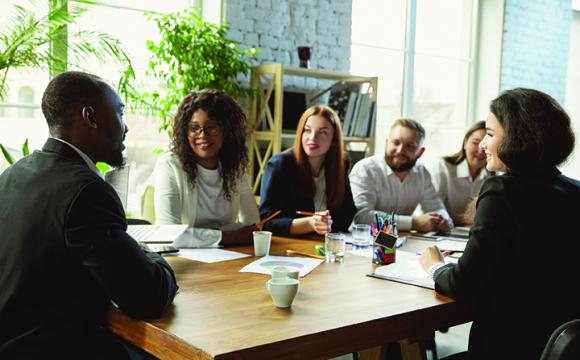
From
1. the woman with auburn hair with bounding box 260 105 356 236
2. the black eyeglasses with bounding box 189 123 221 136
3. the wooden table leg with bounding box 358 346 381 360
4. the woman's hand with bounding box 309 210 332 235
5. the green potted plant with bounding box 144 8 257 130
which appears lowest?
the wooden table leg with bounding box 358 346 381 360

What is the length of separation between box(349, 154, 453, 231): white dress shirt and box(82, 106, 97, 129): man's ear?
6.36ft

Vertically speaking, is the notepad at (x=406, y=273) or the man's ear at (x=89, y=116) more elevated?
the man's ear at (x=89, y=116)

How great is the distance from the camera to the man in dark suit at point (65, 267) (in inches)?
56.2

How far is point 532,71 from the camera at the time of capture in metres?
6.43

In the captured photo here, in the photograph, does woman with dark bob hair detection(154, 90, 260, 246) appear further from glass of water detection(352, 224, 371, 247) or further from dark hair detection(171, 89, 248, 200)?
glass of water detection(352, 224, 371, 247)

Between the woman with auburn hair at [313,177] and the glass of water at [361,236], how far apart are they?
40 centimetres

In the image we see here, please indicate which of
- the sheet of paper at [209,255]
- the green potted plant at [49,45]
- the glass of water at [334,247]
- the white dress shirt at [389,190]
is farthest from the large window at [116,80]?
the glass of water at [334,247]

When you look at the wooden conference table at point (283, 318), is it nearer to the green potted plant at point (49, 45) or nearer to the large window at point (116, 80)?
the green potted plant at point (49, 45)

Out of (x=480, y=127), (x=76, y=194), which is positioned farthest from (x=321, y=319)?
(x=480, y=127)

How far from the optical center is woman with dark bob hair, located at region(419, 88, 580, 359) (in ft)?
5.45

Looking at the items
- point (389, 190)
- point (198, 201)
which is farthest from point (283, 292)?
point (389, 190)

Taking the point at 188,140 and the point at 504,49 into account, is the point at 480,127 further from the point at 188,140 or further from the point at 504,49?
the point at 504,49

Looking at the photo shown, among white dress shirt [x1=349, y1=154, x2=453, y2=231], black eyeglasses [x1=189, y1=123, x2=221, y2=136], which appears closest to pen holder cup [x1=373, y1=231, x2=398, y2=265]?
black eyeglasses [x1=189, y1=123, x2=221, y2=136]

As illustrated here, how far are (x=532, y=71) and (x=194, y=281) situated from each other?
552cm
